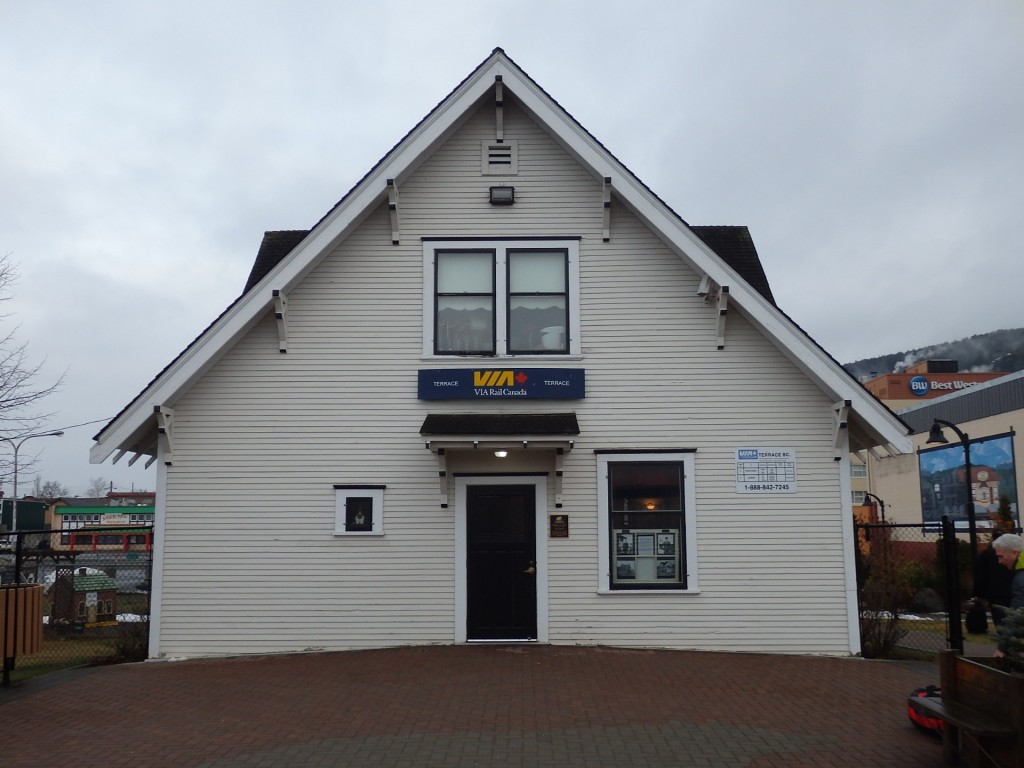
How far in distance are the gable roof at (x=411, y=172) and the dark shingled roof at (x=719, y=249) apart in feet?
8.65

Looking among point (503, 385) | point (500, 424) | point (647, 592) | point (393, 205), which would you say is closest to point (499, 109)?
point (393, 205)

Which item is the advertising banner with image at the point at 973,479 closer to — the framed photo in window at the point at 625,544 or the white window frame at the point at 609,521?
the white window frame at the point at 609,521

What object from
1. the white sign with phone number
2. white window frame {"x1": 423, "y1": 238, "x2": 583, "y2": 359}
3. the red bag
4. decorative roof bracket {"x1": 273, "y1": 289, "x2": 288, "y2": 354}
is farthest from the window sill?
decorative roof bracket {"x1": 273, "y1": 289, "x2": 288, "y2": 354}

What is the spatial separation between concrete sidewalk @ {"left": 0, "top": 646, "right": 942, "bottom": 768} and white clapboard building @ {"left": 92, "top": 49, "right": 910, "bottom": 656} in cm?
72

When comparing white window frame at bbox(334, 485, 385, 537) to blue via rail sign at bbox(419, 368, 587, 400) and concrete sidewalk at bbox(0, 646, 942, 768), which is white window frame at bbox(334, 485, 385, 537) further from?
concrete sidewalk at bbox(0, 646, 942, 768)

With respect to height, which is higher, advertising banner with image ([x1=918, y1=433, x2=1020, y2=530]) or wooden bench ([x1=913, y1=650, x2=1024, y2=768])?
advertising banner with image ([x1=918, y1=433, x2=1020, y2=530])

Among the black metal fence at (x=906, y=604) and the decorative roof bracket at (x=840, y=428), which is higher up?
the decorative roof bracket at (x=840, y=428)

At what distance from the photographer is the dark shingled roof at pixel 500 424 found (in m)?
12.2

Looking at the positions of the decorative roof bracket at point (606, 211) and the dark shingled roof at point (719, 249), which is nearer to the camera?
the decorative roof bracket at point (606, 211)

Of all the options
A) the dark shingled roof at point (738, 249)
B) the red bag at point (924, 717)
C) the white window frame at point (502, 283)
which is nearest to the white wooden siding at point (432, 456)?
the white window frame at point (502, 283)

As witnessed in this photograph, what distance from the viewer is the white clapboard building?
12578 mm

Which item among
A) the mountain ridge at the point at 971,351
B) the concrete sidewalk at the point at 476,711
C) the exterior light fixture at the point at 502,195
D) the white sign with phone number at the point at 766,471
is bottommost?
the concrete sidewalk at the point at 476,711

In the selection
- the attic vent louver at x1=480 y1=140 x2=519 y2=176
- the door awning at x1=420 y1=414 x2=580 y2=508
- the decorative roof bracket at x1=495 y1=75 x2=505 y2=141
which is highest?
the decorative roof bracket at x1=495 y1=75 x2=505 y2=141

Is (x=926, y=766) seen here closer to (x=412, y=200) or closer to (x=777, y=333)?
(x=777, y=333)
